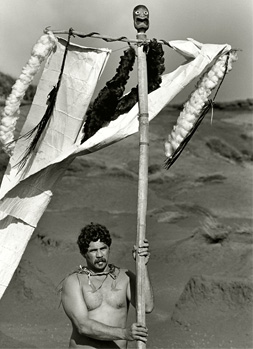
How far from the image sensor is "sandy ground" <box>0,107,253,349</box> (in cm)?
762

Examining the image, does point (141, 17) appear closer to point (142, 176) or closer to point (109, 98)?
point (109, 98)

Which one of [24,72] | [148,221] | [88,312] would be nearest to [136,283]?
[88,312]

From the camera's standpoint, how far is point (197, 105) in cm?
377

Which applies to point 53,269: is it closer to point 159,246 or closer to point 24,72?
point 159,246

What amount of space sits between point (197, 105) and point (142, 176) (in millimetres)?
540

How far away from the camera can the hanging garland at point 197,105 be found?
3.77m

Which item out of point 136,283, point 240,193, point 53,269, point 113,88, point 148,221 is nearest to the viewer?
point 136,283

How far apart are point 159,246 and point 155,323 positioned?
3.10 metres

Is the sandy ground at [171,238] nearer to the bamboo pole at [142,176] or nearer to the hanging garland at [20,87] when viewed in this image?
the bamboo pole at [142,176]

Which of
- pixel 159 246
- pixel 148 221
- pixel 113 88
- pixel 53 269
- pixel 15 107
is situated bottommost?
pixel 15 107

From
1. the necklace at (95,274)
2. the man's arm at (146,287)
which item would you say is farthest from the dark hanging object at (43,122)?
the man's arm at (146,287)

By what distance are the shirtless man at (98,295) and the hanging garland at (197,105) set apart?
586 mm

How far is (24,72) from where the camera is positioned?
3.63 meters

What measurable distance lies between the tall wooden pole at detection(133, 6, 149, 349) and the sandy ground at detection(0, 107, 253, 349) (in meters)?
1.28
